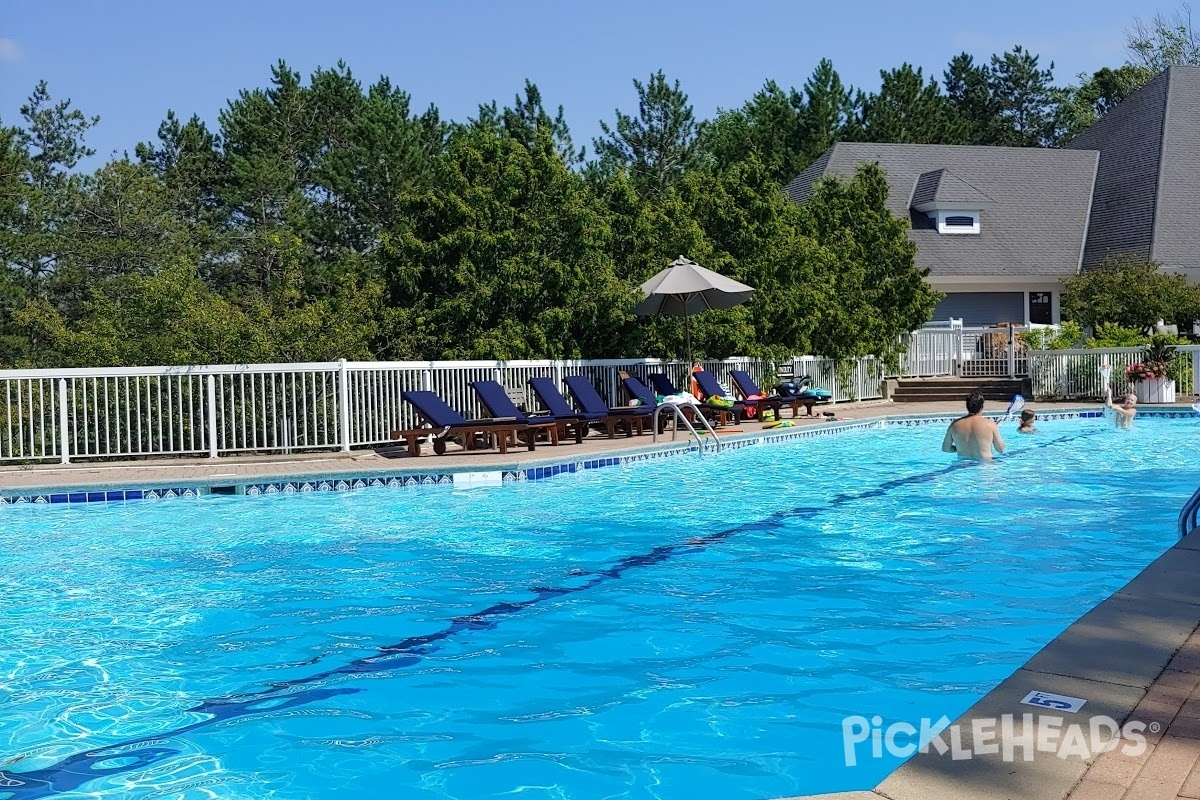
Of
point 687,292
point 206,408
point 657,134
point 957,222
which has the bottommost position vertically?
point 206,408

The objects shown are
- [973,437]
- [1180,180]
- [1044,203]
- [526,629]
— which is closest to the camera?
[526,629]

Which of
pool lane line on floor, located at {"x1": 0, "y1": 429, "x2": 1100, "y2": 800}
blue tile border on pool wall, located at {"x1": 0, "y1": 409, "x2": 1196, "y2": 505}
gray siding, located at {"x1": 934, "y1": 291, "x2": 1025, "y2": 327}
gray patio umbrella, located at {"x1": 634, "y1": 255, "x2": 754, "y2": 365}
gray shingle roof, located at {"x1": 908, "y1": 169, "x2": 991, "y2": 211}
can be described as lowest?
pool lane line on floor, located at {"x1": 0, "y1": 429, "x2": 1100, "y2": 800}

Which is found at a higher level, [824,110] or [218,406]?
[824,110]

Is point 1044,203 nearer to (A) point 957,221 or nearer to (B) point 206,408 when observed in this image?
(A) point 957,221

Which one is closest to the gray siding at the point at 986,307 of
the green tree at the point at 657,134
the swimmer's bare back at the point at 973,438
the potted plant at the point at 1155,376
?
the potted plant at the point at 1155,376

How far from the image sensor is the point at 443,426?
13703 mm

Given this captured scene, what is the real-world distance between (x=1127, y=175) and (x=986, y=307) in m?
6.06

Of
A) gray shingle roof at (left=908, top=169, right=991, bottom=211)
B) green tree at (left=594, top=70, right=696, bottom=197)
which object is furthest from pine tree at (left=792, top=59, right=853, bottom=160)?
gray shingle roof at (left=908, top=169, right=991, bottom=211)

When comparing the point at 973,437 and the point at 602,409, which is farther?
the point at 602,409

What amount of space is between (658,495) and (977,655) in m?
5.93

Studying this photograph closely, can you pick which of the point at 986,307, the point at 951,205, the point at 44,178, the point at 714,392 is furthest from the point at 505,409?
the point at 44,178

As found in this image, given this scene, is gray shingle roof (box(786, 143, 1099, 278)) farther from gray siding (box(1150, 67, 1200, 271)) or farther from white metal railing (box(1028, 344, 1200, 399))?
white metal railing (box(1028, 344, 1200, 399))

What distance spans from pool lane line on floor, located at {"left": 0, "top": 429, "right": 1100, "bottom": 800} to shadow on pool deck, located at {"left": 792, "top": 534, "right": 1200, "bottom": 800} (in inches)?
109

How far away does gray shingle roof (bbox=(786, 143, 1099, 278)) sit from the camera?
31.8m
